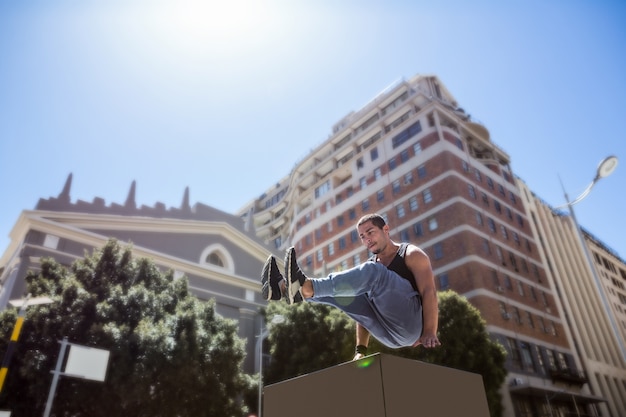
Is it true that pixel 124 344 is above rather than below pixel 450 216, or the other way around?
below

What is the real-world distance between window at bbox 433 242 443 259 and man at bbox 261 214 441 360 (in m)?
33.2

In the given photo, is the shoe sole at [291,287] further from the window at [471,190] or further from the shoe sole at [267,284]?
the window at [471,190]

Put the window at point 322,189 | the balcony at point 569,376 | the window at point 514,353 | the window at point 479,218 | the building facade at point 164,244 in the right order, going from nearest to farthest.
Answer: the building facade at point 164,244, the window at point 514,353, the balcony at point 569,376, the window at point 479,218, the window at point 322,189

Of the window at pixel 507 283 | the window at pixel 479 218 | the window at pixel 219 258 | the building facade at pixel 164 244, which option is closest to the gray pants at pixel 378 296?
the building facade at pixel 164 244

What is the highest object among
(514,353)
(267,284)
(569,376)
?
(514,353)

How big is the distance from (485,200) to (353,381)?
130 ft

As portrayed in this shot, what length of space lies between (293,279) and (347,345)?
19038mm

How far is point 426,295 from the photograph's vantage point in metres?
3.89

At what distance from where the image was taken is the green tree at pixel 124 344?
1364cm

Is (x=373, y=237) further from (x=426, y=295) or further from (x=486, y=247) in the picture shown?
(x=486, y=247)

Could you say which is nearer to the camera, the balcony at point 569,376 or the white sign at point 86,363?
the white sign at point 86,363

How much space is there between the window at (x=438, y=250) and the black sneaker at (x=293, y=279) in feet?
110

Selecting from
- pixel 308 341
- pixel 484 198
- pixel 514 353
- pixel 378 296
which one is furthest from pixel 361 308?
pixel 484 198

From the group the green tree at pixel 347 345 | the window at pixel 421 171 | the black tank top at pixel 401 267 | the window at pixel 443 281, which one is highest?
the window at pixel 421 171
